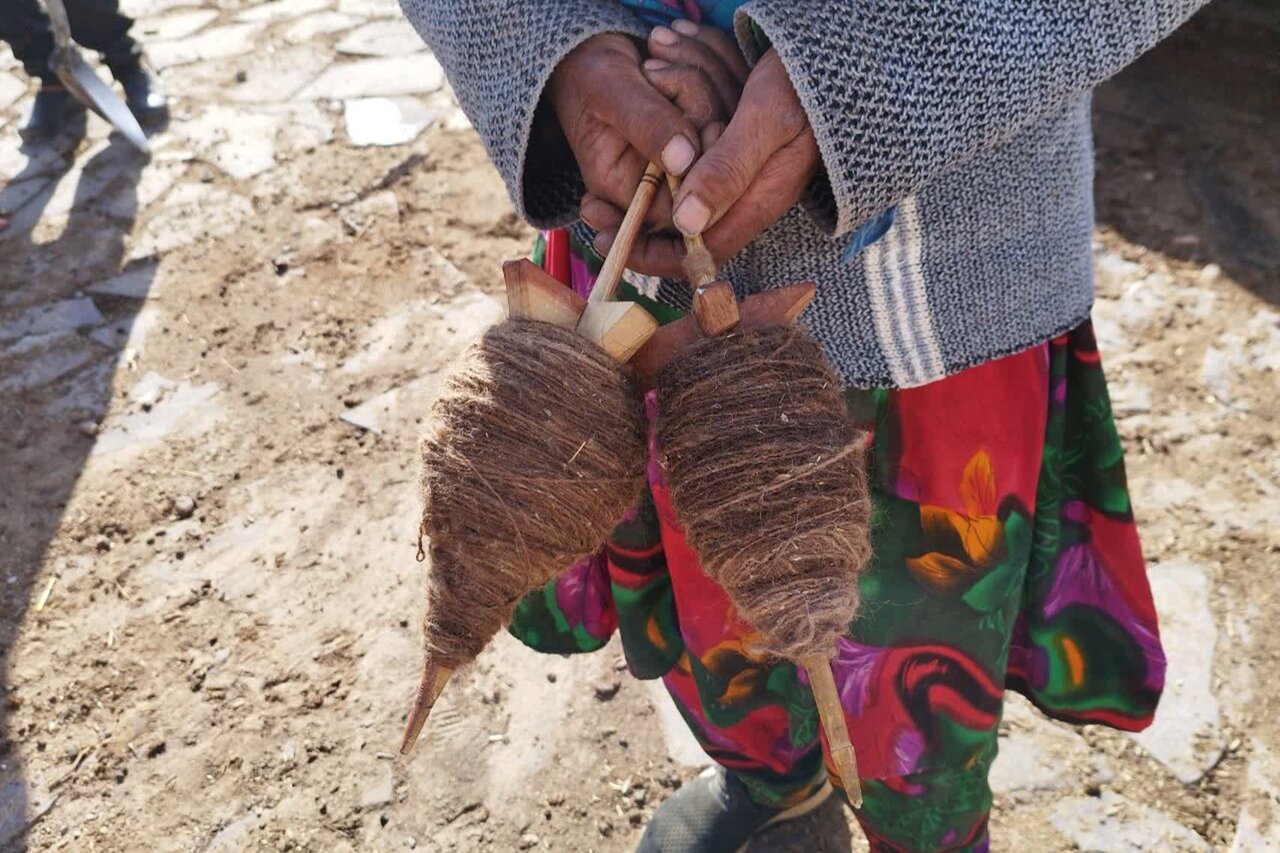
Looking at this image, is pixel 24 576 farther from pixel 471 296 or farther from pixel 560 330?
pixel 560 330

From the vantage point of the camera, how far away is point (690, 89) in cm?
105

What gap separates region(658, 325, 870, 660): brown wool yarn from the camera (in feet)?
3.22

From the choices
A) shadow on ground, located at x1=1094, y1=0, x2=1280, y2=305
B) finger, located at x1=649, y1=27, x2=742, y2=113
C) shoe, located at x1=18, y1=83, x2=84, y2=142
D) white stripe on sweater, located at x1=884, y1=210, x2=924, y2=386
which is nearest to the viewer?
finger, located at x1=649, y1=27, x2=742, y2=113

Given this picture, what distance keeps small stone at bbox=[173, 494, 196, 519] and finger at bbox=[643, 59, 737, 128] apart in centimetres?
213

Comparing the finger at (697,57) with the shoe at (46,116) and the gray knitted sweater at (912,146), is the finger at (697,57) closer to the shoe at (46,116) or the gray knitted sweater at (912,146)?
the gray knitted sweater at (912,146)

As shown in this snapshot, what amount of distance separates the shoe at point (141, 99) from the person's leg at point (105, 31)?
0.05ft

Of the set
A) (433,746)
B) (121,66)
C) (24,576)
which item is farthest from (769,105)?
(121,66)

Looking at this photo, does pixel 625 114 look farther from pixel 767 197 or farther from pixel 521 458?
pixel 521 458

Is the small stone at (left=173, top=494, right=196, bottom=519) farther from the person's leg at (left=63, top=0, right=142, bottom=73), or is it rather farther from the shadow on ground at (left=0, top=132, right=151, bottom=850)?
the person's leg at (left=63, top=0, right=142, bottom=73)

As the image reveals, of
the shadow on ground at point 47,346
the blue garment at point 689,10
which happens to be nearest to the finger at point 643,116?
the blue garment at point 689,10

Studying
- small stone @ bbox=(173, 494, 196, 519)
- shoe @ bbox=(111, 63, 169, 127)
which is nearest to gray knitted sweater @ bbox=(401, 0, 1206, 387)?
small stone @ bbox=(173, 494, 196, 519)

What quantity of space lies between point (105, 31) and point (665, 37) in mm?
4139

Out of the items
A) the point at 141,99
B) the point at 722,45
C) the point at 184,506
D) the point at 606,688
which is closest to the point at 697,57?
the point at 722,45

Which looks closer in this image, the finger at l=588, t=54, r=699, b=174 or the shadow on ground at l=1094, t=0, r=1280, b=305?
the finger at l=588, t=54, r=699, b=174
